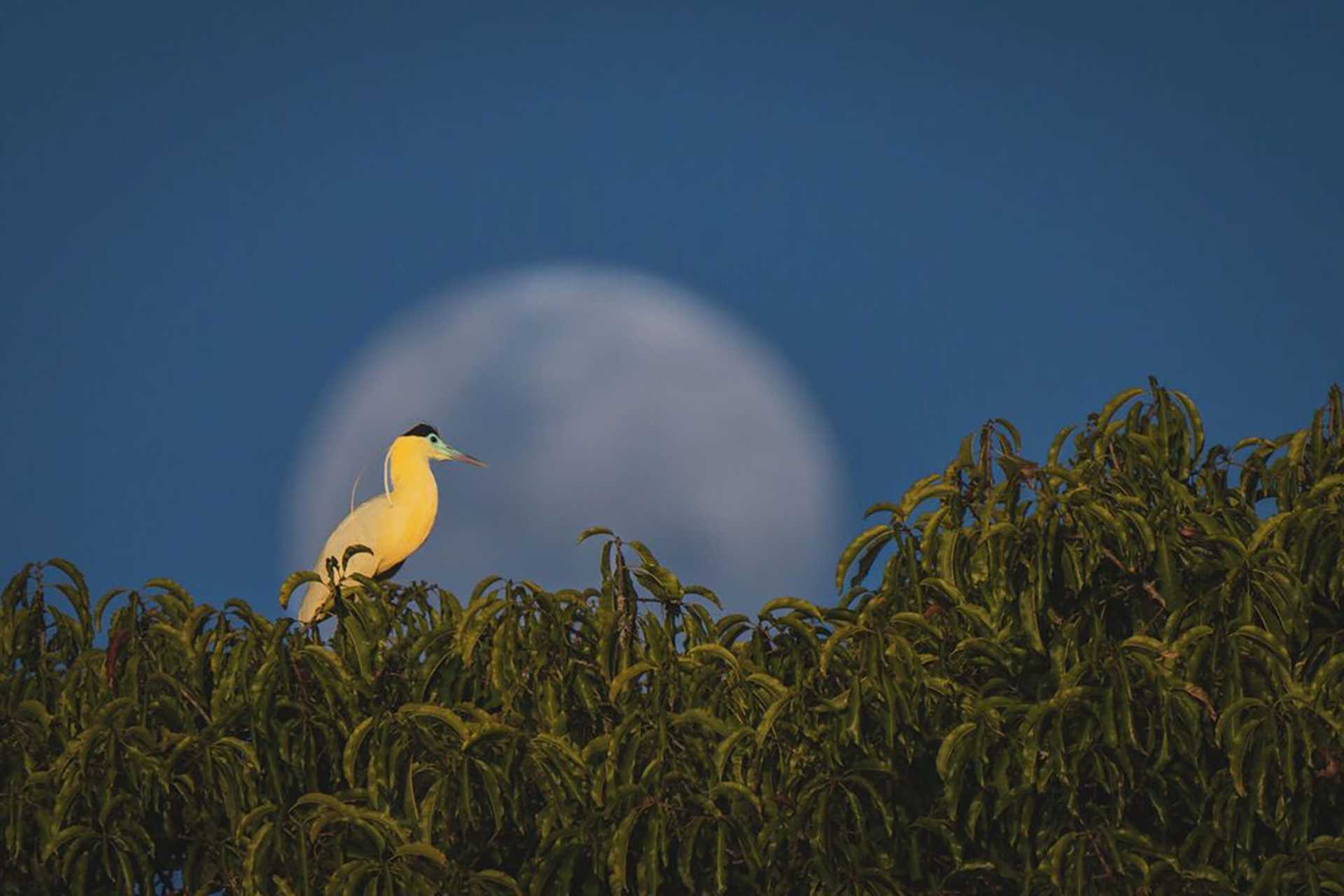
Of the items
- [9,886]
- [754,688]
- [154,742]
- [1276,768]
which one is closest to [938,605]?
[754,688]

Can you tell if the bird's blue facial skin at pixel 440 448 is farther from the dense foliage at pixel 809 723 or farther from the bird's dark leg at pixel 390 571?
the dense foliage at pixel 809 723

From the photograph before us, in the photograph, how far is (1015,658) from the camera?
352 inches

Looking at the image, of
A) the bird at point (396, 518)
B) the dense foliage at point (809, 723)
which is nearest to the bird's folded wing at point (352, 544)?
the bird at point (396, 518)

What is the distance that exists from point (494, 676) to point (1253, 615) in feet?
11.9

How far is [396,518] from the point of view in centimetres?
1518

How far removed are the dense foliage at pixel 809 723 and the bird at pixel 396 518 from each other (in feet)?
17.0

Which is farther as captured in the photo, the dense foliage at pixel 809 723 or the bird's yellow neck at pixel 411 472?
the bird's yellow neck at pixel 411 472

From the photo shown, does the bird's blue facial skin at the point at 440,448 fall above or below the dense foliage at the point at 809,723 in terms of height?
above

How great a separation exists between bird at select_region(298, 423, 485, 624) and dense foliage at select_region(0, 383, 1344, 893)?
5181 mm

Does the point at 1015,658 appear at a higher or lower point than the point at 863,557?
lower

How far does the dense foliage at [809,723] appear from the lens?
8219mm

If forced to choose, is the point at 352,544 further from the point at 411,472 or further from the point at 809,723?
the point at 809,723

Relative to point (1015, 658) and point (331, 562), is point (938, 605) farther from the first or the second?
point (331, 562)

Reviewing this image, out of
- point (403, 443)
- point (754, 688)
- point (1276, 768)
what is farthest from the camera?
point (403, 443)
